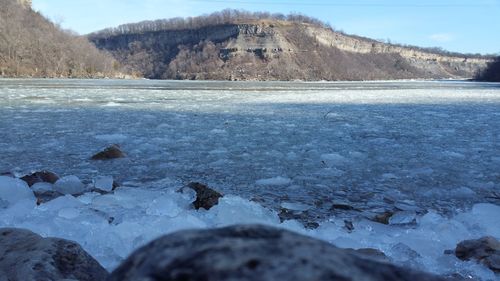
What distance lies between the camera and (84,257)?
1.98 metres

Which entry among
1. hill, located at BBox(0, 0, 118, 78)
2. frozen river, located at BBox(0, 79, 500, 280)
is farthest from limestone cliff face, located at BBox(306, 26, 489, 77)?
frozen river, located at BBox(0, 79, 500, 280)

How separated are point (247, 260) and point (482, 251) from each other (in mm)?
2073

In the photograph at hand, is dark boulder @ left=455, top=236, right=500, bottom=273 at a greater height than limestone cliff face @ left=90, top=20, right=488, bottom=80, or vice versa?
limestone cliff face @ left=90, top=20, right=488, bottom=80

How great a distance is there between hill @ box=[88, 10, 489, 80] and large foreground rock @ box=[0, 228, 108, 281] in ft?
279

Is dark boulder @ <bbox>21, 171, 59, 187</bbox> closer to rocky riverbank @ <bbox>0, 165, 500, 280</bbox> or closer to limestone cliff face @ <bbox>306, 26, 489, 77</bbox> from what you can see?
rocky riverbank @ <bbox>0, 165, 500, 280</bbox>

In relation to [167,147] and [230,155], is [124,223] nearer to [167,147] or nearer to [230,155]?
[230,155]

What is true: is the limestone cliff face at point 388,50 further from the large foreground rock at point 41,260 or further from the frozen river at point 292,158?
the large foreground rock at point 41,260

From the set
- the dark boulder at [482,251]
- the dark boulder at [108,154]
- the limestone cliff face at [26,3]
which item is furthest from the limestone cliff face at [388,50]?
the dark boulder at [482,251]

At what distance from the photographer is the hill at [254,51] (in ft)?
336

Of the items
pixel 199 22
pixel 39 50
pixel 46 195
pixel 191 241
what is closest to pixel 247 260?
pixel 191 241

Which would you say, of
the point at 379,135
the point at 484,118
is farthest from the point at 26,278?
the point at 484,118

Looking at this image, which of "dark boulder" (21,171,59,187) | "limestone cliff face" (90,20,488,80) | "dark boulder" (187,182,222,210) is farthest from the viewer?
"limestone cliff face" (90,20,488,80)

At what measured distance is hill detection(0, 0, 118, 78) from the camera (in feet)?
223

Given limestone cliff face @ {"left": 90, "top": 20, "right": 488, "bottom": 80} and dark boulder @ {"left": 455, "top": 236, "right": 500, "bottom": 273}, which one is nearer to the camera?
dark boulder @ {"left": 455, "top": 236, "right": 500, "bottom": 273}
